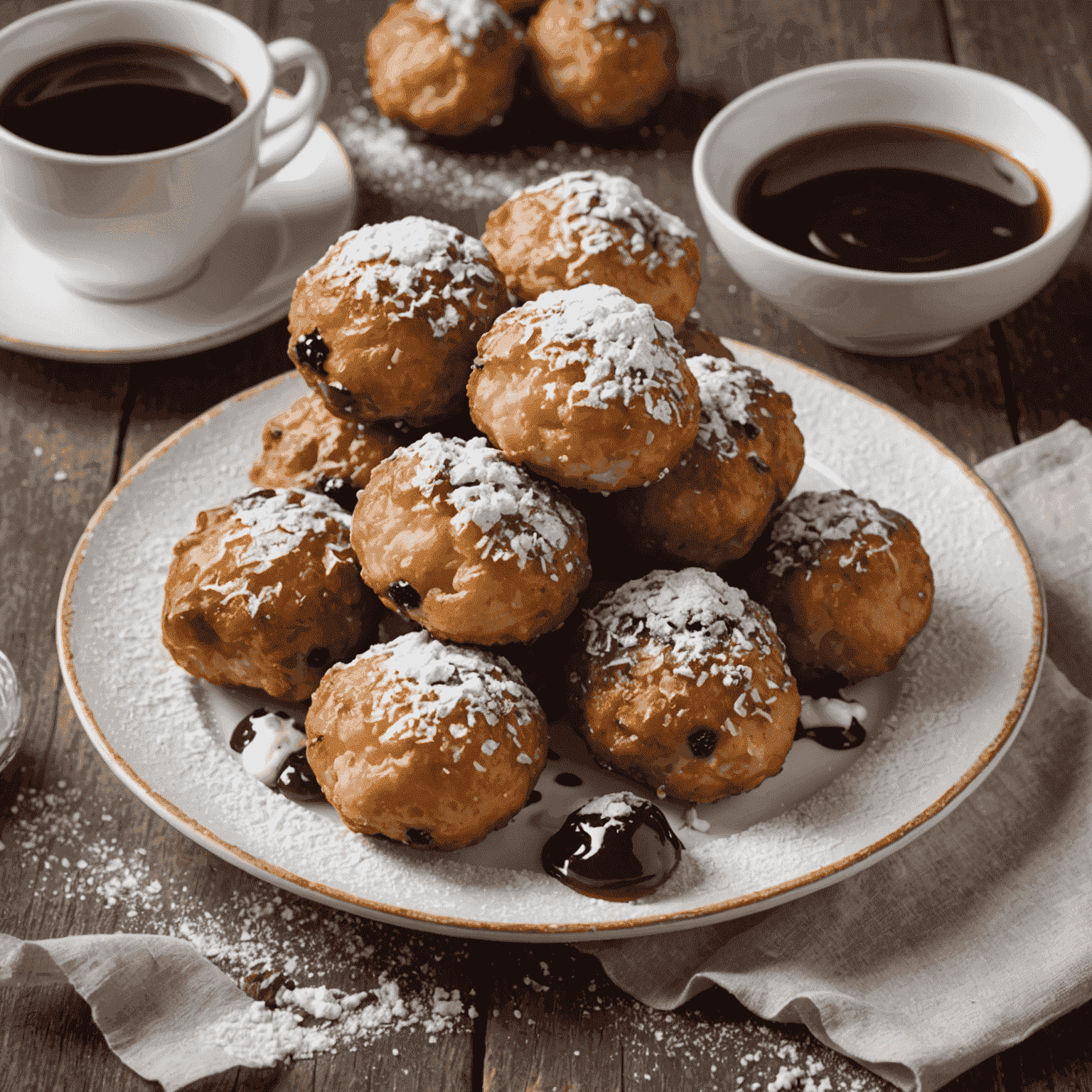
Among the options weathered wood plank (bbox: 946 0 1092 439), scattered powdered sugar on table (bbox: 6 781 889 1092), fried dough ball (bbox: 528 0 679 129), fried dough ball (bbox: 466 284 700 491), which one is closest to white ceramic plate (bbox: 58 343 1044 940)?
scattered powdered sugar on table (bbox: 6 781 889 1092)

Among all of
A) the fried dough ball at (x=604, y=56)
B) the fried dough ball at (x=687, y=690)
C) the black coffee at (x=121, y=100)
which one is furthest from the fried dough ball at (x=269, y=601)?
the fried dough ball at (x=604, y=56)

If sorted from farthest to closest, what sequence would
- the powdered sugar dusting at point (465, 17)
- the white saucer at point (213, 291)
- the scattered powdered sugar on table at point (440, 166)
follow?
the scattered powdered sugar on table at point (440, 166) → the powdered sugar dusting at point (465, 17) → the white saucer at point (213, 291)

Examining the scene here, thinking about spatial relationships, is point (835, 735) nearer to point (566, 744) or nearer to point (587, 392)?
point (566, 744)

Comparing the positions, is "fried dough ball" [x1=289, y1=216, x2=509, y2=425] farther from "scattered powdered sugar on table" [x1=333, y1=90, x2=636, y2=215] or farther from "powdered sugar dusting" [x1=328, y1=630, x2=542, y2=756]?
"scattered powdered sugar on table" [x1=333, y1=90, x2=636, y2=215]

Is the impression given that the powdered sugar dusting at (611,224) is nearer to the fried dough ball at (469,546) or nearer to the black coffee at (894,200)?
the fried dough ball at (469,546)

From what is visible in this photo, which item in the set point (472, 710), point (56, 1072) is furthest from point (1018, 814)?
point (56, 1072)
